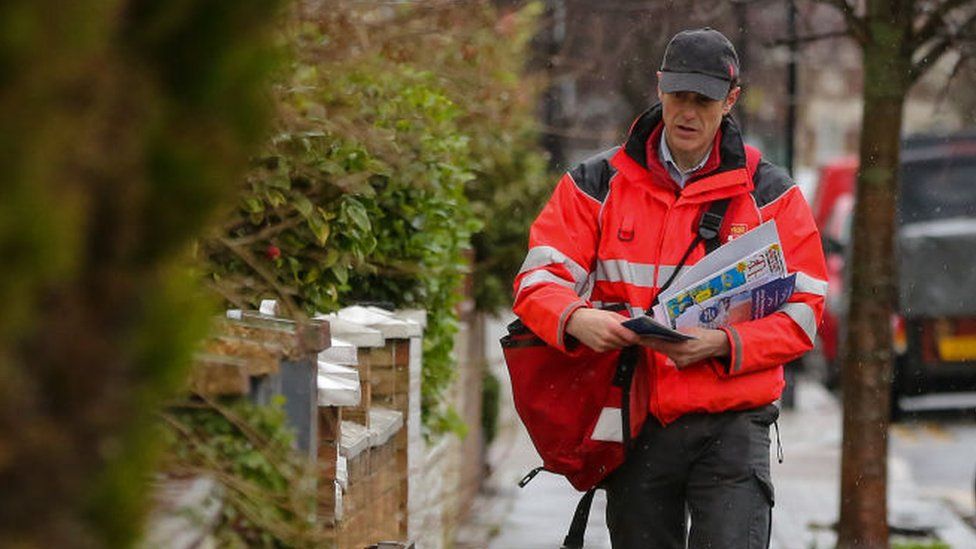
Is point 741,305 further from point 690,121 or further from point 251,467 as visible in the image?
point 251,467

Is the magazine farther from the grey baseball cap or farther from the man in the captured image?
the grey baseball cap

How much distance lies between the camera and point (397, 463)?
716cm

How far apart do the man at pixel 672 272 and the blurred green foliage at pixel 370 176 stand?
63 cm

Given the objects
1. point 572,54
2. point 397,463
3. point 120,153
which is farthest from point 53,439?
point 572,54

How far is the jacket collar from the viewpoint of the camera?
5.38m

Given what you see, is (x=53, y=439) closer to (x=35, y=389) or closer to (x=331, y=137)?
(x=35, y=389)

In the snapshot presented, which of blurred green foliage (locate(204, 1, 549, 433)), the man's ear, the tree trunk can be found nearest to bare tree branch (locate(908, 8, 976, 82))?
the tree trunk

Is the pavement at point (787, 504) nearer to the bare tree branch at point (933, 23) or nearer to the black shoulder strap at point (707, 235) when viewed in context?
the bare tree branch at point (933, 23)

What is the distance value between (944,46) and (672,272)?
429cm

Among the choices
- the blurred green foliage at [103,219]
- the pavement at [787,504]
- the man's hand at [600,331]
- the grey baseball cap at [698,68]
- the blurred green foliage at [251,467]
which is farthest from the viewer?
the pavement at [787,504]

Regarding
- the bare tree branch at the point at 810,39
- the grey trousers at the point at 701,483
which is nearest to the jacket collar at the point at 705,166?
the grey trousers at the point at 701,483

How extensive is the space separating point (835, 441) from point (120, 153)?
1488cm

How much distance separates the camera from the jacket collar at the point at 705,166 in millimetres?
5379

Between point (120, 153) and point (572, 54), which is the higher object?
point (572, 54)
